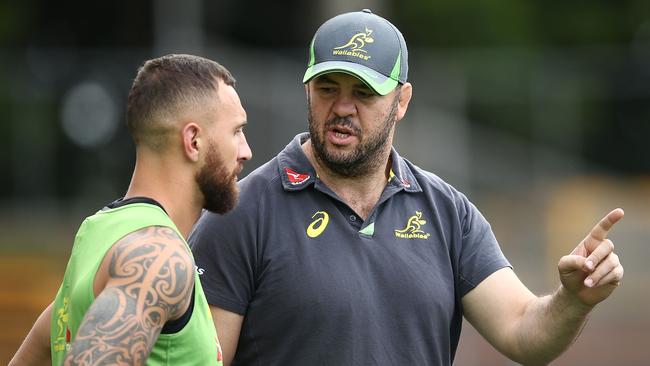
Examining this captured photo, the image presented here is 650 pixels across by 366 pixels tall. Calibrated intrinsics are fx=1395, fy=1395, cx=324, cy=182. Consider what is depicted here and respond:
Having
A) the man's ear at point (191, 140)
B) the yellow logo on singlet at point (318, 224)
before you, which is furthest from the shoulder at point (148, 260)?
the yellow logo on singlet at point (318, 224)

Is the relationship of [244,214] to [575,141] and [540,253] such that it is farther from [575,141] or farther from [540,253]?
[575,141]

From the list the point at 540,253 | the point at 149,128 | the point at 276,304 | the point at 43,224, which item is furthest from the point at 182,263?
the point at 43,224

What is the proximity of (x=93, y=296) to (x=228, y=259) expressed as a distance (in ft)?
3.67

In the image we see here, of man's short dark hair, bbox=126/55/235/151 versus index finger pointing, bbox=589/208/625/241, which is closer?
man's short dark hair, bbox=126/55/235/151

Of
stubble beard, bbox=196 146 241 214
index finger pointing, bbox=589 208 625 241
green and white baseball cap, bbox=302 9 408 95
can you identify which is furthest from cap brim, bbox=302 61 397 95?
index finger pointing, bbox=589 208 625 241

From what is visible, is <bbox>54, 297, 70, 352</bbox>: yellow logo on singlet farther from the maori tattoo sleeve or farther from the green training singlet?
the maori tattoo sleeve

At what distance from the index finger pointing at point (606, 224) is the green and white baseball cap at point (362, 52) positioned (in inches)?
42.0

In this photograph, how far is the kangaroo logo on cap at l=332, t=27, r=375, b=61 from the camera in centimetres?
588

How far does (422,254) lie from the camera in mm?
5938

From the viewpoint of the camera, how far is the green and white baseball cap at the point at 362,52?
5.85m

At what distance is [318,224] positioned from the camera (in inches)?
231

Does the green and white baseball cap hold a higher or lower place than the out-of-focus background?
higher

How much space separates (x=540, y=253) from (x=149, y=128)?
1224 centimetres

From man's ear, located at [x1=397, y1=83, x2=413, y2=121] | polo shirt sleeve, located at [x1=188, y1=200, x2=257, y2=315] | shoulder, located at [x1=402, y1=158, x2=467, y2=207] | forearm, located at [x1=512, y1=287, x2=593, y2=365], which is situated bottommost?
forearm, located at [x1=512, y1=287, x2=593, y2=365]
